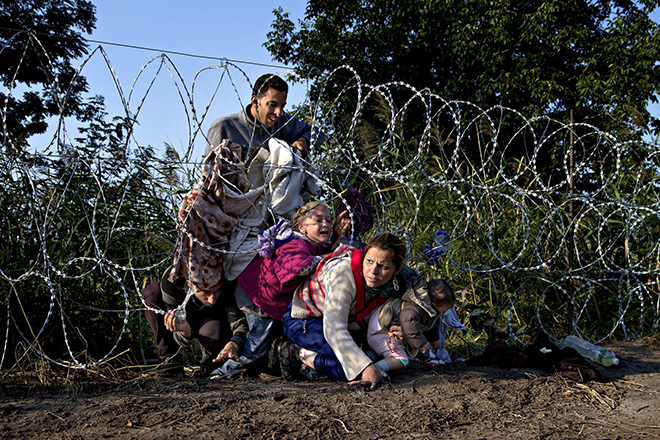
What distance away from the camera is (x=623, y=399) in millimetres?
3025

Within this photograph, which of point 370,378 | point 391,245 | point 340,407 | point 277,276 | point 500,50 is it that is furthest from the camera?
point 500,50

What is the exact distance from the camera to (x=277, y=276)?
11.0 ft

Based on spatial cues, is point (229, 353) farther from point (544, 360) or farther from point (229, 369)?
point (544, 360)

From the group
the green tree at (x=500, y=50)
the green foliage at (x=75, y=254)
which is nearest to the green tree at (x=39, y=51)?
the green tree at (x=500, y=50)

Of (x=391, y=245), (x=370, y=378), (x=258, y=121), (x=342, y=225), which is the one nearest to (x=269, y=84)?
(x=258, y=121)

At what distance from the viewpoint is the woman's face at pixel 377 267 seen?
121 inches

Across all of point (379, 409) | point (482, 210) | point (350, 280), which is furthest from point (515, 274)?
point (379, 409)

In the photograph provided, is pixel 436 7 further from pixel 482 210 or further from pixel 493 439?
pixel 493 439

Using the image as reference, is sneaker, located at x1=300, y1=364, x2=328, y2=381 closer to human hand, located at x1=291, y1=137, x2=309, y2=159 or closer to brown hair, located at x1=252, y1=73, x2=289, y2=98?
human hand, located at x1=291, y1=137, x2=309, y2=159

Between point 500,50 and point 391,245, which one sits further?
point 500,50

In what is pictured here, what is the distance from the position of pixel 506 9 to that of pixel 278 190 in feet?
31.0

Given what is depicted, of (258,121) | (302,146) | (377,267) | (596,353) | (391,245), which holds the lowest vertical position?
Answer: (596,353)

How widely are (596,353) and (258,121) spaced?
2.57 m

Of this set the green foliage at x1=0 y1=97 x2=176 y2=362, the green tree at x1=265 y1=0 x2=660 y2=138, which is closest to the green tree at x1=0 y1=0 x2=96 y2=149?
the green tree at x1=265 y1=0 x2=660 y2=138
